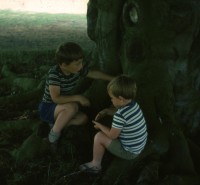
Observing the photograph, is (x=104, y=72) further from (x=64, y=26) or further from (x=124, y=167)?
(x=64, y=26)

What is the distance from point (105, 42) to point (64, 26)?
33.9ft

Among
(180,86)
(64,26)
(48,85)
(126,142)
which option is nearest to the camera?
(126,142)

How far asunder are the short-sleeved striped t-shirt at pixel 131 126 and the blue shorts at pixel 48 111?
1.00 meters

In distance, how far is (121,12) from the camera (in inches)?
210

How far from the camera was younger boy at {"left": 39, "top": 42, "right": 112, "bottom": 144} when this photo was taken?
4730mm

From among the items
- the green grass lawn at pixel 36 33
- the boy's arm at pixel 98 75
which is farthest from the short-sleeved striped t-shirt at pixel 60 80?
the green grass lawn at pixel 36 33

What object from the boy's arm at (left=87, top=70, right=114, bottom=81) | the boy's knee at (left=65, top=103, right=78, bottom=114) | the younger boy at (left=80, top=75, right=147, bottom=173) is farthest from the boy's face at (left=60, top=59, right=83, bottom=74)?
the younger boy at (left=80, top=75, right=147, bottom=173)

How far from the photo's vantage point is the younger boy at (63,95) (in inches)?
186

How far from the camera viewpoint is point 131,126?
441cm

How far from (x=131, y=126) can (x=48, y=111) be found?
1.20 meters

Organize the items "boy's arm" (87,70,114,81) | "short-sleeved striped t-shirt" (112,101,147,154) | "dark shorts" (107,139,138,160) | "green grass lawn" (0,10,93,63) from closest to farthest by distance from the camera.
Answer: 1. "short-sleeved striped t-shirt" (112,101,147,154)
2. "dark shorts" (107,139,138,160)
3. "boy's arm" (87,70,114,81)
4. "green grass lawn" (0,10,93,63)

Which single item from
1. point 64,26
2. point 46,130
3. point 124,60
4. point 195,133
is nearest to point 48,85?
point 46,130

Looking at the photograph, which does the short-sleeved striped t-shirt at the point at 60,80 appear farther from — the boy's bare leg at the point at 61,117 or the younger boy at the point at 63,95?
the boy's bare leg at the point at 61,117

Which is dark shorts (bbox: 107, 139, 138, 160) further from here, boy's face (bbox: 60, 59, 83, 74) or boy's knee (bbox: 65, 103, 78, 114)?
boy's face (bbox: 60, 59, 83, 74)
